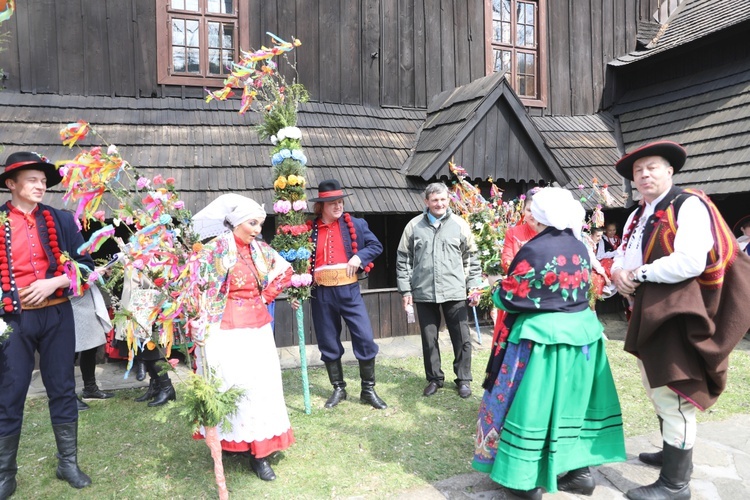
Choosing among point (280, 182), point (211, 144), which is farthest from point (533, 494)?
point (211, 144)

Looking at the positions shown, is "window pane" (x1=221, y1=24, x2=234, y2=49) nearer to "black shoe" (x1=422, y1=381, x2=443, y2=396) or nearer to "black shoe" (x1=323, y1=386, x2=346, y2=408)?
"black shoe" (x1=323, y1=386, x2=346, y2=408)

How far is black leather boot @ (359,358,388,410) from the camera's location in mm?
4688

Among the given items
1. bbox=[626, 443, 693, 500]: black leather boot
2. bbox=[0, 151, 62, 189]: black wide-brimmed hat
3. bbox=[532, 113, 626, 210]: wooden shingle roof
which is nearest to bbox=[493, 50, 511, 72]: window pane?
bbox=[532, 113, 626, 210]: wooden shingle roof

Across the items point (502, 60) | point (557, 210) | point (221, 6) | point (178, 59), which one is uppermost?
point (221, 6)

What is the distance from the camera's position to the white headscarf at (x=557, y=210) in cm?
307

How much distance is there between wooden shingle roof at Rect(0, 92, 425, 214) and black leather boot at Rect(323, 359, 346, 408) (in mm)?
2597

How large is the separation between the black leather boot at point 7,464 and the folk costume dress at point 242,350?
1.13m

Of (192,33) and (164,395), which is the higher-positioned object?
(192,33)

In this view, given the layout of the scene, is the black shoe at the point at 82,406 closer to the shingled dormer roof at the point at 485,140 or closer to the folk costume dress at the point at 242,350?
the folk costume dress at the point at 242,350

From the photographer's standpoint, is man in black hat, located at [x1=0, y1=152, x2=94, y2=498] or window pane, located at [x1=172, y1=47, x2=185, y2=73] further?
window pane, located at [x1=172, y1=47, x2=185, y2=73]

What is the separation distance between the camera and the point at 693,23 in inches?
381

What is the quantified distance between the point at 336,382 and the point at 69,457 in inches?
84.8

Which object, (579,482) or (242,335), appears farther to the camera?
(242,335)

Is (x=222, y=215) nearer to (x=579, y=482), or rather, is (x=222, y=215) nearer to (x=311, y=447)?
(x=311, y=447)
